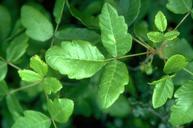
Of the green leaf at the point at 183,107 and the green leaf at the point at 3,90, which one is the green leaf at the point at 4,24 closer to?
the green leaf at the point at 3,90

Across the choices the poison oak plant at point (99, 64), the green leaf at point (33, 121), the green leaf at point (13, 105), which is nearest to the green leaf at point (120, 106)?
the poison oak plant at point (99, 64)

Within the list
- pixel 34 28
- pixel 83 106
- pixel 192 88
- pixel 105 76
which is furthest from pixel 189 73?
pixel 83 106

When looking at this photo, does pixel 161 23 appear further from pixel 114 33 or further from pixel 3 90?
pixel 3 90

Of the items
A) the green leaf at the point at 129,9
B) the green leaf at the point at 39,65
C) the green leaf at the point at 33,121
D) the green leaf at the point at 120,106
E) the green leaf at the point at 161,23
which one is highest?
the green leaf at the point at 161,23

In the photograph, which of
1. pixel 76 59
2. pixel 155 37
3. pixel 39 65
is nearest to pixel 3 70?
pixel 39 65

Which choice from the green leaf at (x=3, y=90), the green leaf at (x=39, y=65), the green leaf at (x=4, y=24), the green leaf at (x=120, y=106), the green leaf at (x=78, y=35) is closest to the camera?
the green leaf at (x=39, y=65)

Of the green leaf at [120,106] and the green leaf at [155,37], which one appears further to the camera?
the green leaf at [120,106]

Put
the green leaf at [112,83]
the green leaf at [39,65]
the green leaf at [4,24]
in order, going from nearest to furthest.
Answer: the green leaf at [112,83] → the green leaf at [39,65] → the green leaf at [4,24]

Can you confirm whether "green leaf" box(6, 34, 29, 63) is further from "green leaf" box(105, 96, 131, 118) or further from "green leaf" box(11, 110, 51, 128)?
"green leaf" box(105, 96, 131, 118)
